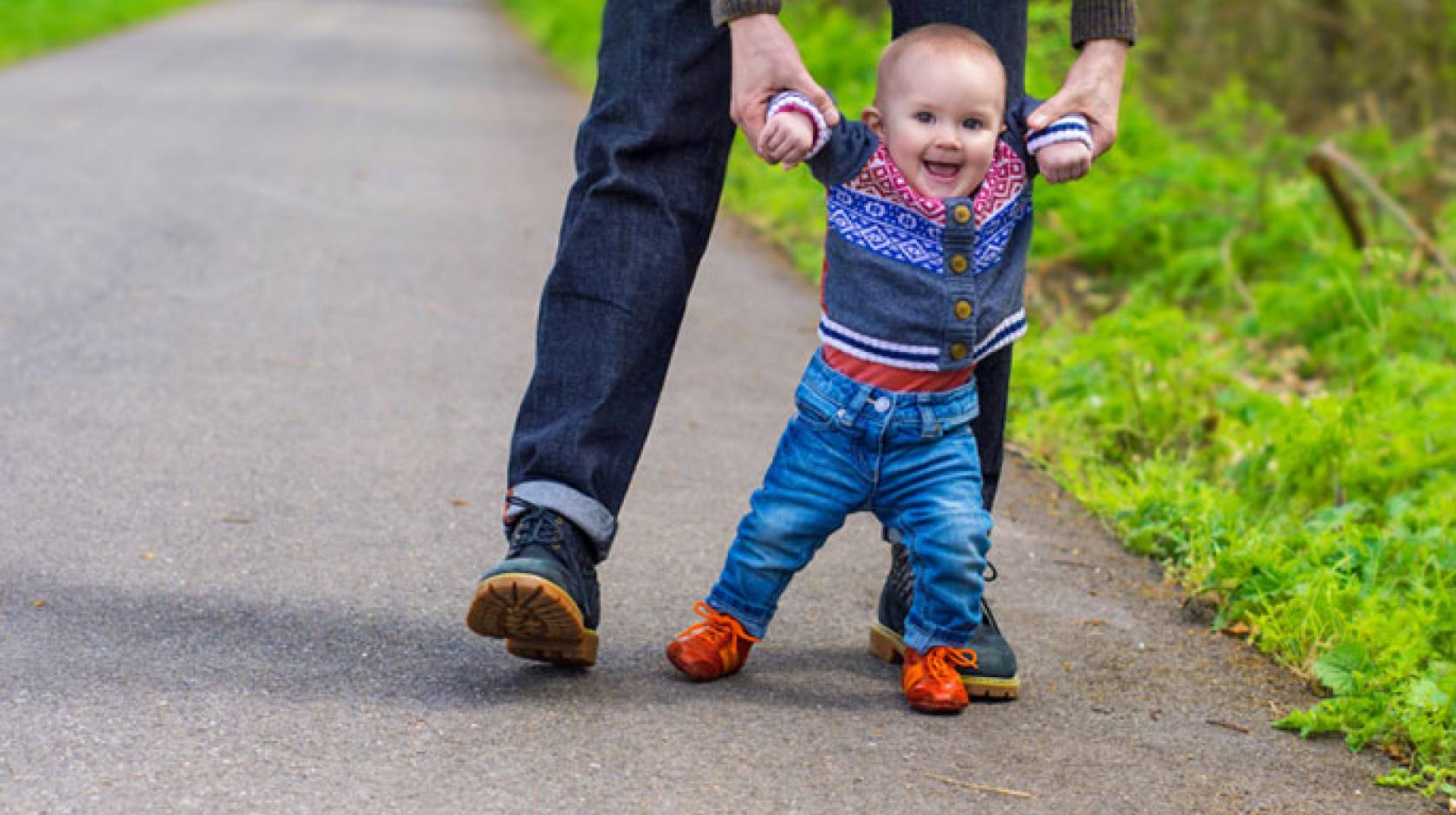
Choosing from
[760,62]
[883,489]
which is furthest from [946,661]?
[760,62]

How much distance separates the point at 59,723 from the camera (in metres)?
2.34

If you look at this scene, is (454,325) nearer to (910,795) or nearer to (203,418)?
(203,418)

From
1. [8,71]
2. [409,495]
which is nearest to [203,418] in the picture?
[409,495]

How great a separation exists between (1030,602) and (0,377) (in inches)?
109

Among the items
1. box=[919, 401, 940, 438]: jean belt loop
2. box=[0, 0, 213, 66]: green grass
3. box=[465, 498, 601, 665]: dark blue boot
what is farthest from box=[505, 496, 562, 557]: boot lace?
box=[0, 0, 213, 66]: green grass

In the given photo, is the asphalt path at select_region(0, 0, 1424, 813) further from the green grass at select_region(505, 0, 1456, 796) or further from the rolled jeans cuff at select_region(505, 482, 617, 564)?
the rolled jeans cuff at select_region(505, 482, 617, 564)

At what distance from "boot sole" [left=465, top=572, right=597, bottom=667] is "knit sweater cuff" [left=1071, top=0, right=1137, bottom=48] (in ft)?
3.86

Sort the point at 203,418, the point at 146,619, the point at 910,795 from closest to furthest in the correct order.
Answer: the point at 910,795 → the point at 146,619 → the point at 203,418

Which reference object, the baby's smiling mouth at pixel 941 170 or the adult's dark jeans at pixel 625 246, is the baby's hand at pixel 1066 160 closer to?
the baby's smiling mouth at pixel 941 170

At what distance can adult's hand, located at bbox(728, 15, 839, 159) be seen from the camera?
8.16 ft

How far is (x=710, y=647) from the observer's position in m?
2.70

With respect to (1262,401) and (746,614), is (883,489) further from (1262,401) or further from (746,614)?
(1262,401)

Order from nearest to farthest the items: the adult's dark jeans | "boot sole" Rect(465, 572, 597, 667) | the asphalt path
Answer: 1. the asphalt path
2. "boot sole" Rect(465, 572, 597, 667)
3. the adult's dark jeans

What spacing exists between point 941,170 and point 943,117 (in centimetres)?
8
